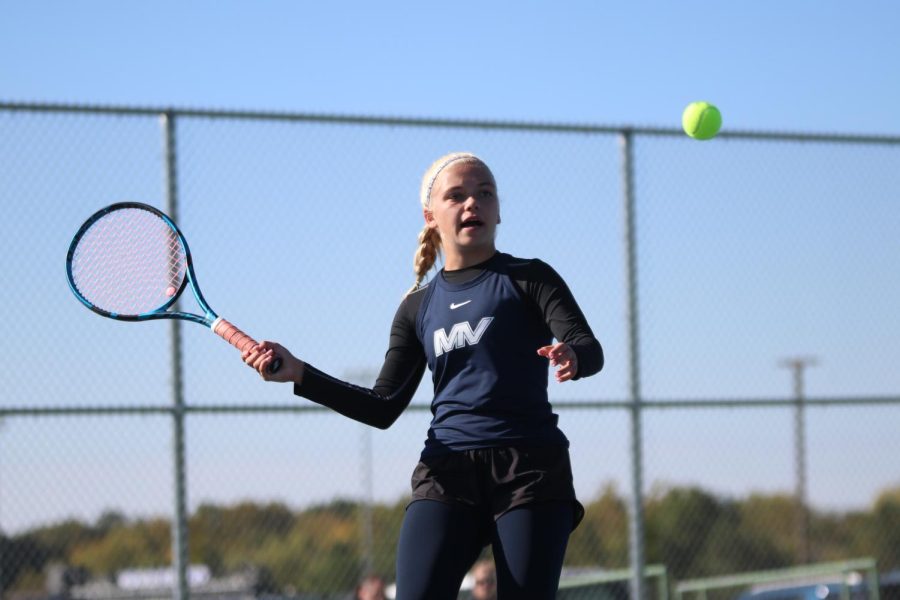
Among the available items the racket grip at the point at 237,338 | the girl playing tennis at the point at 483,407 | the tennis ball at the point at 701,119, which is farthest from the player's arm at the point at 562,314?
the tennis ball at the point at 701,119

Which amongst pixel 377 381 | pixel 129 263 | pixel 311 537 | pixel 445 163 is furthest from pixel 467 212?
pixel 311 537

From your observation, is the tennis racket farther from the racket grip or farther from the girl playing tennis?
the girl playing tennis

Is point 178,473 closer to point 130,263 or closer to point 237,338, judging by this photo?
point 130,263

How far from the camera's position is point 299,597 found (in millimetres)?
9188

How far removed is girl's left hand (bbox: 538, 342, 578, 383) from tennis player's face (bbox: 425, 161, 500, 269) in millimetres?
623

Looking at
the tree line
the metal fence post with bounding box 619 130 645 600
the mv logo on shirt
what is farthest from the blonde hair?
the metal fence post with bounding box 619 130 645 600

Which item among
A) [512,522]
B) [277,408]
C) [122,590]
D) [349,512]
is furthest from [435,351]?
[349,512]

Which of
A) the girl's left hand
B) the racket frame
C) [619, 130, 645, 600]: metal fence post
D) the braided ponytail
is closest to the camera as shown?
the girl's left hand

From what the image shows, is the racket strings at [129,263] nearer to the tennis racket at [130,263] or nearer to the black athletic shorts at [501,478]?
the tennis racket at [130,263]

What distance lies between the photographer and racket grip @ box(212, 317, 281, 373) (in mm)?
4160

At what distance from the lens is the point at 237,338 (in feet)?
14.1

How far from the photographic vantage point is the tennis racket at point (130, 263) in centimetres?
504

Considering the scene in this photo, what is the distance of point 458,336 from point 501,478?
1.44 feet

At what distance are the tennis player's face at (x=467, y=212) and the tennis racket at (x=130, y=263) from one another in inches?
39.6
